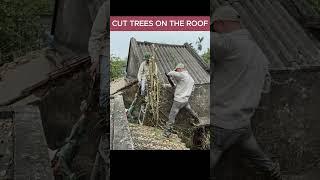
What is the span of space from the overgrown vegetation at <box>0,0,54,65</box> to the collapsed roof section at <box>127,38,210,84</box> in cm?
224

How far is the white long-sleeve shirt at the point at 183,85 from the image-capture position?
352 cm

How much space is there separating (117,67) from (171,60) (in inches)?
16.1

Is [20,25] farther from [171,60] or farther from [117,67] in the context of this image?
[171,60]

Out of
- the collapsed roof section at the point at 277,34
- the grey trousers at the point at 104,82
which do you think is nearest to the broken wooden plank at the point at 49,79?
the grey trousers at the point at 104,82

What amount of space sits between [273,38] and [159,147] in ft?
5.61

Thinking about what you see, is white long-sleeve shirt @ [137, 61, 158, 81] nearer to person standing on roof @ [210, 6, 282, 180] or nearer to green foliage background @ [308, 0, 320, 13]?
person standing on roof @ [210, 6, 282, 180]

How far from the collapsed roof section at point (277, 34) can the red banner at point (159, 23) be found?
0.74 metres

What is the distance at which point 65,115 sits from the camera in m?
4.40

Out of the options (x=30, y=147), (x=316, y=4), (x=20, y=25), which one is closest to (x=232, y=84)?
(x=30, y=147)

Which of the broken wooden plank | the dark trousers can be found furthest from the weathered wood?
the dark trousers

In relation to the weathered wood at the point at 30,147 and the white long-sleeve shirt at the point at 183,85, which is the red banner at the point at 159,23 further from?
the weathered wood at the point at 30,147

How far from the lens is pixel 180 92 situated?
359 centimetres

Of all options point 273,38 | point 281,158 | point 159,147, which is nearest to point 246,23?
point 273,38

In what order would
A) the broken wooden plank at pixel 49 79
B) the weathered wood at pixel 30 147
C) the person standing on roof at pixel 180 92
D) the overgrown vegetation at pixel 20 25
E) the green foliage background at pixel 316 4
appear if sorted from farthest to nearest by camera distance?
the overgrown vegetation at pixel 20 25, the green foliage background at pixel 316 4, the broken wooden plank at pixel 49 79, the person standing on roof at pixel 180 92, the weathered wood at pixel 30 147
